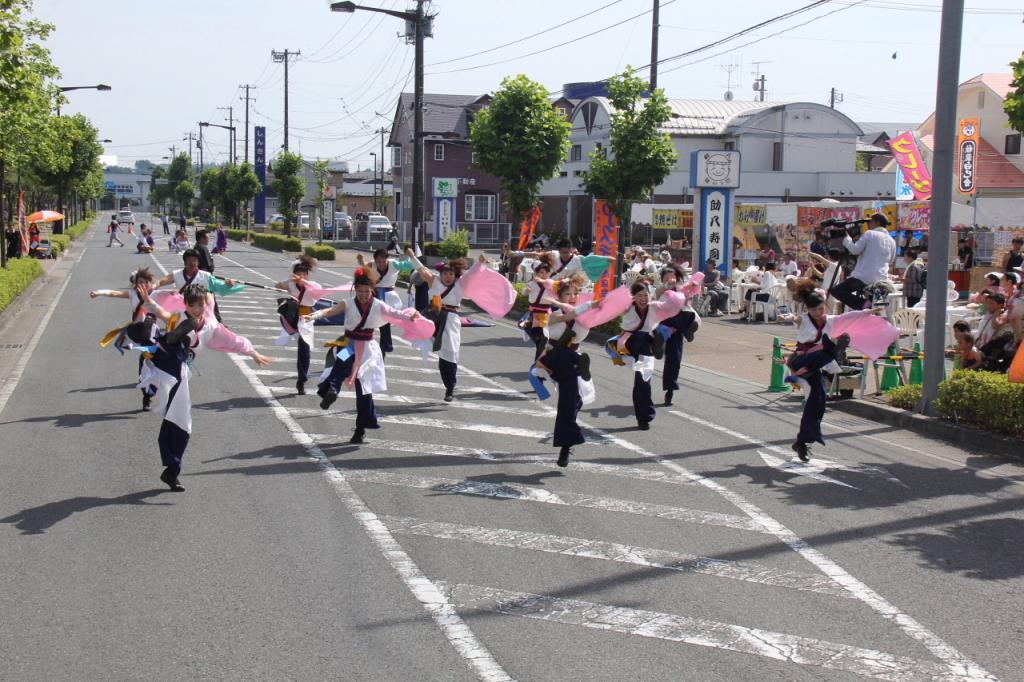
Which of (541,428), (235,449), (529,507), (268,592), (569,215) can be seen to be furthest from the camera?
(569,215)

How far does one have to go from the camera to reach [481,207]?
72.2 m

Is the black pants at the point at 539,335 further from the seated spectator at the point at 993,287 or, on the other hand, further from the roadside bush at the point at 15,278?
the roadside bush at the point at 15,278

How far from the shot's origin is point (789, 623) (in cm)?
601

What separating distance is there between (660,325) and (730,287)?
1322 cm

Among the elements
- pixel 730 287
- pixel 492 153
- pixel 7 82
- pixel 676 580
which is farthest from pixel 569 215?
pixel 676 580

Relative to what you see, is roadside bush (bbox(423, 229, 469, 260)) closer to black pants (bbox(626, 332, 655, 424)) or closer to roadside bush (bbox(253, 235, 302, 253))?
roadside bush (bbox(253, 235, 302, 253))

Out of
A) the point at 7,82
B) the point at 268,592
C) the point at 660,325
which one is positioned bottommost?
the point at 268,592

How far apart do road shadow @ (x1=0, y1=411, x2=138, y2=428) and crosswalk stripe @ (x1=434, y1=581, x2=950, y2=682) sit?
688 cm

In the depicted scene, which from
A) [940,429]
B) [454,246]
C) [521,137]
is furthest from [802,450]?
[454,246]

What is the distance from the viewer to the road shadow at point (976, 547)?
710cm

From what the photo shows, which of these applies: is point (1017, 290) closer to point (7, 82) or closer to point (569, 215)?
point (7, 82)

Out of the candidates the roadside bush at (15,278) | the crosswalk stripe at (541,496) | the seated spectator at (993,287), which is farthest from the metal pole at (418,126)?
the crosswalk stripe at (541,496)

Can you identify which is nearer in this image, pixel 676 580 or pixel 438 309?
pixel 676 580

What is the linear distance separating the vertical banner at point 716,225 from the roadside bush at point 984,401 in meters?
14.7
